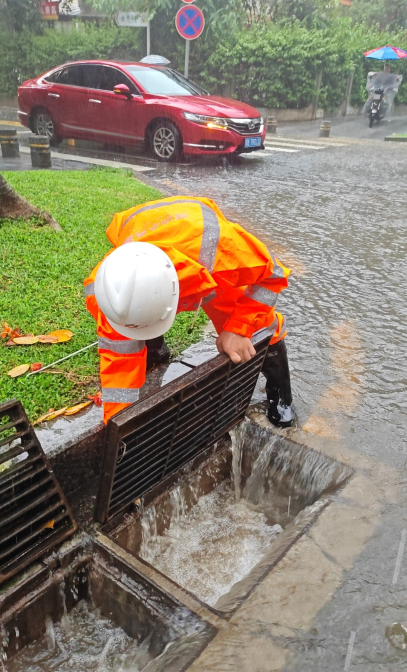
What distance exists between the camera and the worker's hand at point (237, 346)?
8.27ft

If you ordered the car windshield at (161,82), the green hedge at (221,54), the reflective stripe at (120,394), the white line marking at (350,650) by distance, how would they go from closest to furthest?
1. the white line marking at (350,650)
2. the reflective stripe at (120,394)
3. the car windshield at (161,82)
4. the green hedge at (221,54)

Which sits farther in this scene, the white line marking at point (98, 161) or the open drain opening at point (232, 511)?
the white line marking at point (98, 161)

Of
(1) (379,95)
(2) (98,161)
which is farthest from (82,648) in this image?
(1) (379,95)

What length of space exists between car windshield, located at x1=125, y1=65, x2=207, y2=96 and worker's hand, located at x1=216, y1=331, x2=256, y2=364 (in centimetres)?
863

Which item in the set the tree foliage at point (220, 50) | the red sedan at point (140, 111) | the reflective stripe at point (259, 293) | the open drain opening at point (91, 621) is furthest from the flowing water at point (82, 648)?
the tree foliage at point (220, 50)

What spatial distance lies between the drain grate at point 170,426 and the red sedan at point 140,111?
7672 mm

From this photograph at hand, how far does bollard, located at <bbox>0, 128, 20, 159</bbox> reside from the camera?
9547 mm

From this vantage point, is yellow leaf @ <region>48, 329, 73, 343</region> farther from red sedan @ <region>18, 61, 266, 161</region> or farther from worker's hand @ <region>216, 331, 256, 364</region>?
red sedan @ <region>18, 61, 266, 161</region>

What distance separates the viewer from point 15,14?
18938 mm

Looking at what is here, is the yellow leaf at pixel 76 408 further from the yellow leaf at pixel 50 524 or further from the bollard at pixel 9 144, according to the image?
the bollard at pixel 9 144

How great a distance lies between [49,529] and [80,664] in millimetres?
552

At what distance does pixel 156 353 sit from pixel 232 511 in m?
0.97

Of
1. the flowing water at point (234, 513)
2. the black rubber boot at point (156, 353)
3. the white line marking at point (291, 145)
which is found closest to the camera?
the flowing water at point (234, 513)

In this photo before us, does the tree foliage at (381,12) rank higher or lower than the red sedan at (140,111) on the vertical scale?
higher
